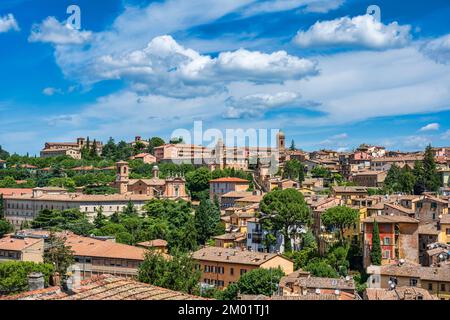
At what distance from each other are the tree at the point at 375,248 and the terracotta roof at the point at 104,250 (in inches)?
546

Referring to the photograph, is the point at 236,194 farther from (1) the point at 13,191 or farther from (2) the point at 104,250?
(1) the point at 13,191

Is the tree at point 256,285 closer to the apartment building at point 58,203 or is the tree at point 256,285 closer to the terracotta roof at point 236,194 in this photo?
the terracotta roof at point 236,194

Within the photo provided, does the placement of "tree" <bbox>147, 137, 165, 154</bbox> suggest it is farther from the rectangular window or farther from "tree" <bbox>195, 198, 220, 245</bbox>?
the rectangular window

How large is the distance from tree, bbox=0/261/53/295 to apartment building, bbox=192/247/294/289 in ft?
27.8

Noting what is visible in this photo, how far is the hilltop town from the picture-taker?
2609cm

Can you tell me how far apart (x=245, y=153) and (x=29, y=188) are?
3114 cm

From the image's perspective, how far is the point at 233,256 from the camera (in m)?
34.7

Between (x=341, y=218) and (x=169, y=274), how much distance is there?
45.6 ft

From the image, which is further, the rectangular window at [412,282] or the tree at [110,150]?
the tree at [110,150]

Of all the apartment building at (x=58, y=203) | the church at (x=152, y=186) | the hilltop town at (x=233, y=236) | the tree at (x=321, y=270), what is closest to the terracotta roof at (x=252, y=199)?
the hilltop town at (x=233, y=236)

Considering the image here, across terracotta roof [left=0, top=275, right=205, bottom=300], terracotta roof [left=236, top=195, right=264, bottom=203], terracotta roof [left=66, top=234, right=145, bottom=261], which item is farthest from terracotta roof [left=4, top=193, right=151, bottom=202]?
terracotta roof [left=0, top=275, right=205, bottom=300]

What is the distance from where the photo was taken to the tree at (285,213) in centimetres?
3722

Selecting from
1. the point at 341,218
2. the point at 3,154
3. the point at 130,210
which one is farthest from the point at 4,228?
the point at 3,154

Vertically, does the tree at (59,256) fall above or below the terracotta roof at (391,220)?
below
